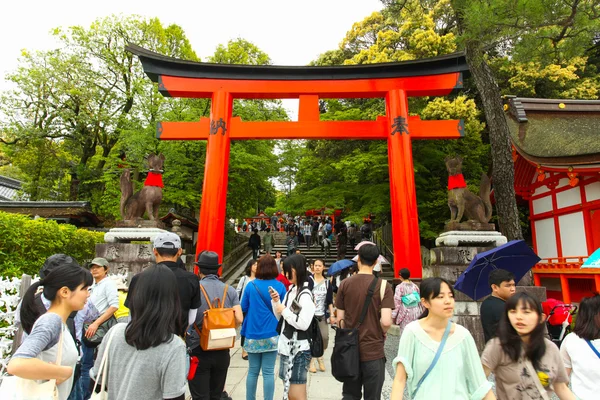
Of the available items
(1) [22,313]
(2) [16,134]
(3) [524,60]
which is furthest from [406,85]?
(2) [16,134]

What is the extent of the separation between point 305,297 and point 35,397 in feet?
6.35

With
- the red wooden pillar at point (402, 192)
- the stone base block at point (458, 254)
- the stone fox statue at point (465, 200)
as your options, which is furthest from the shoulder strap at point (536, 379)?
the red wooden pillar at point (402, 192)

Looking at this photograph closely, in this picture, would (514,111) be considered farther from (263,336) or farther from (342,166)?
(263,336)

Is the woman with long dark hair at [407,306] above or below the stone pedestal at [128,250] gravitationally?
below

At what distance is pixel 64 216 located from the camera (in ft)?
48.2

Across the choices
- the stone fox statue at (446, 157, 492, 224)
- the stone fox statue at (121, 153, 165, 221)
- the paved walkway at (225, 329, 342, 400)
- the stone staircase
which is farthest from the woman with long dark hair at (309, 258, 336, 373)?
the stone staircase

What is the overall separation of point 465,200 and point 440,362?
19.6ft

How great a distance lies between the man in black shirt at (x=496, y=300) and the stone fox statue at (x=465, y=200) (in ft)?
14.9

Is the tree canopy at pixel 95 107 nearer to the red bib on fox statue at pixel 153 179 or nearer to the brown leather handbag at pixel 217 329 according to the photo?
the red bib on fox statue at pixel 153 179

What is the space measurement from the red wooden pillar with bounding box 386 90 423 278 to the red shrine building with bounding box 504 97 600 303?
4373mm

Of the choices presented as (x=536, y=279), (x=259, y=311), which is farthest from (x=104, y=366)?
(x=536, y=279)

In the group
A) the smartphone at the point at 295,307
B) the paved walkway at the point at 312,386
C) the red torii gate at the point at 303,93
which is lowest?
the paved walkway at the point at 312,386

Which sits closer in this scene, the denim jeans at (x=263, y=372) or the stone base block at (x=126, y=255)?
the denim jeans at (x=263, y=372)

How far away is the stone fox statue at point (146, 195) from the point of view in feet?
24.8
